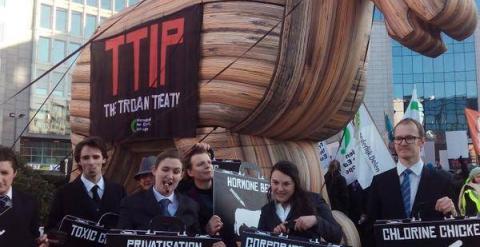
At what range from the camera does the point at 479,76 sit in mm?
34031

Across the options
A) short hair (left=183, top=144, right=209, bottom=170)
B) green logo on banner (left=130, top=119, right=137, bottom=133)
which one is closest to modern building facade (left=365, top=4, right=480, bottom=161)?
green logo on banner (left=130, top=119, right=137, bottom=133)

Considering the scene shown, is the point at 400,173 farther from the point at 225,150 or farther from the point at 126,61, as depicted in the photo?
the point at 126,61

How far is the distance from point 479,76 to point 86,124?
105 ft

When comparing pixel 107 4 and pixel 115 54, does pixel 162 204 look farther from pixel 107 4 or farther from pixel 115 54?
pixel 107 4

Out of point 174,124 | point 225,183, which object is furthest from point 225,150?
point 225,183

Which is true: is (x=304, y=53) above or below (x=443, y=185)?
above

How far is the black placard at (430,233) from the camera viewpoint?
247cm

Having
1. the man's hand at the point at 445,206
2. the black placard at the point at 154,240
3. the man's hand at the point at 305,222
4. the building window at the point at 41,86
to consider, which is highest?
the building window at the point at 41,86

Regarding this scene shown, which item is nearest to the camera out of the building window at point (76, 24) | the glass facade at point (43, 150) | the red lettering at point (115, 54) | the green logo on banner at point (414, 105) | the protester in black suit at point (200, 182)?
the protester in black suit at point (200, 182)

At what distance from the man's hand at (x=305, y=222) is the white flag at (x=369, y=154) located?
389cm

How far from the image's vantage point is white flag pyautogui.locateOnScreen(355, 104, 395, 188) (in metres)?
6.53

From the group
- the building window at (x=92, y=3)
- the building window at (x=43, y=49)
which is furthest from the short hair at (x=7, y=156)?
the building window at (x=92, y=3)

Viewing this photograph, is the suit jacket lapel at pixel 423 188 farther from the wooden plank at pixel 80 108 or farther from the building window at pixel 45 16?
the building window at pixel 45 16

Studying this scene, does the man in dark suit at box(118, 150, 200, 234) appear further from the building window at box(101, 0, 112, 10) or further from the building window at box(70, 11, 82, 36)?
the building window at box(101, 0, 112, 10)
